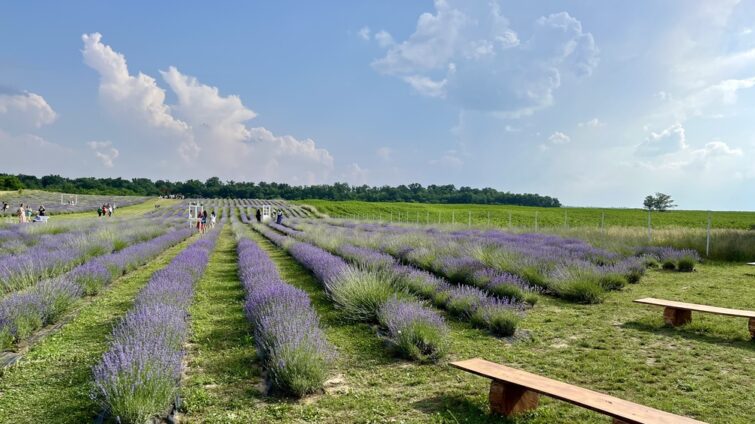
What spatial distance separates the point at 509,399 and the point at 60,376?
3.88 m

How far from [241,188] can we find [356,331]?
9371 centimetres

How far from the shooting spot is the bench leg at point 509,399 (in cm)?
340

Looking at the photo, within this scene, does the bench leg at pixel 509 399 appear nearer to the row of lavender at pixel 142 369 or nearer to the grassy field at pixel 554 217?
the row of lavender at pixel 142 369

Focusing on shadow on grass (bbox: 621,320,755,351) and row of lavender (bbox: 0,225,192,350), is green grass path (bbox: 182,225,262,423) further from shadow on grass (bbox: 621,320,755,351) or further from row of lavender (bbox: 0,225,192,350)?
shadow on grass (bbox: 621,320,755,351)

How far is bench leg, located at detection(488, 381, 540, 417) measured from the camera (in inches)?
134

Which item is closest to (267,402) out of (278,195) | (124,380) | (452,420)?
(124,380)

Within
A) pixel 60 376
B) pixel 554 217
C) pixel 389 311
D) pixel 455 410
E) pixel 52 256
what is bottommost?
pixel 60 376

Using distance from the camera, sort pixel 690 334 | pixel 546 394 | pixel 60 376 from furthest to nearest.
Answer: pixel 690 334 < pixel 60 376 < pixel 546 394

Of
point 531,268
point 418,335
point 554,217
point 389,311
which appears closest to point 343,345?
point 389,311

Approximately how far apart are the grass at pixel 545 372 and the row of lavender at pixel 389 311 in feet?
0.56

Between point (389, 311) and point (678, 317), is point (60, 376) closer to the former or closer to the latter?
point (389, 311)

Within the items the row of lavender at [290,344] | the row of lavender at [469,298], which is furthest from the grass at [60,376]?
the row of lavender at [469,298]

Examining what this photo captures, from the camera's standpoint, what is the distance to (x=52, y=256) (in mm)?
9594

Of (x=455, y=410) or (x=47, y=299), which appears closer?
(x=455, y=410)
